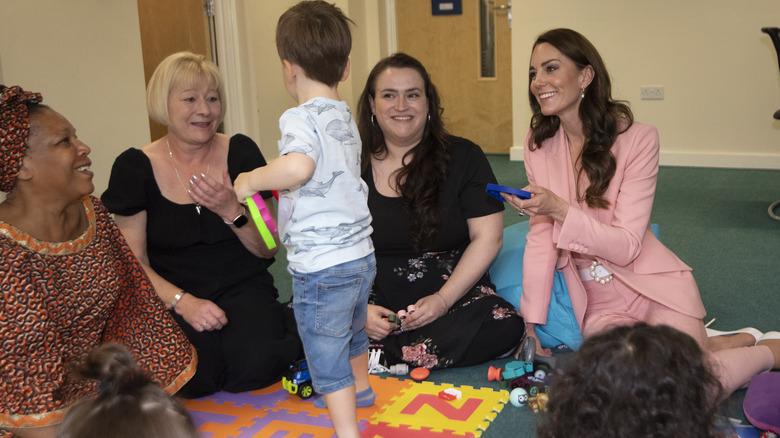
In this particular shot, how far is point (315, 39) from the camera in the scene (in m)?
1.72

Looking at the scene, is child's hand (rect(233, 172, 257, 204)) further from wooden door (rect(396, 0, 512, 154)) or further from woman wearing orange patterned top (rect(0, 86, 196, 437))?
wooden door (rect(396, 0, 512, 154))

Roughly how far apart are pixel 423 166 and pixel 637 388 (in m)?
1.63

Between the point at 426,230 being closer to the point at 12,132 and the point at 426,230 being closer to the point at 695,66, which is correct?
the point at 12,132

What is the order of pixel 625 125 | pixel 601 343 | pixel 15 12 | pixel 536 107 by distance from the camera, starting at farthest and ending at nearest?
pixel 15 12 < pixel 536 107 < pixel 625 125 < pixel 601 343

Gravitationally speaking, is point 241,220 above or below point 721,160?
above

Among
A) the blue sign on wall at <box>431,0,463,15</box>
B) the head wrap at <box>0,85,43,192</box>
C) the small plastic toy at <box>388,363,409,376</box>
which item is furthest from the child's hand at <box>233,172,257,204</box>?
the blue sign on wall at <box>431,0,463,15</box>

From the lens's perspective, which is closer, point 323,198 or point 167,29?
point 323,198

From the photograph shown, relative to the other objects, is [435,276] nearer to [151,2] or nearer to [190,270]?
[190,270]

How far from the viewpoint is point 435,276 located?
2.58m

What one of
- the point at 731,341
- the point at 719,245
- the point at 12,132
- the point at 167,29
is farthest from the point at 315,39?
the point at 167,29

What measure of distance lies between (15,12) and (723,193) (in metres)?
4.37

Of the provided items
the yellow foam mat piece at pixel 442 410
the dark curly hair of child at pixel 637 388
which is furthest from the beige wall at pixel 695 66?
the dark curly hair of child at pixel 637 388

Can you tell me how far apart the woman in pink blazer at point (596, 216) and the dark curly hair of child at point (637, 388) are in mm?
1126

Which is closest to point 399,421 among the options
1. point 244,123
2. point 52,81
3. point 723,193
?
point 52,81
